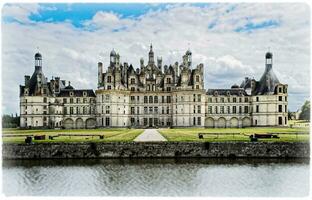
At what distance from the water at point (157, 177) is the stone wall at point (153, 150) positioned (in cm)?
84

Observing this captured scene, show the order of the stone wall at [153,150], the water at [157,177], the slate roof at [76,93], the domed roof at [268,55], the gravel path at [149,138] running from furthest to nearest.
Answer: the slate roof at [76,93] → the domed roof at [268,55] → the gravel path at [149,138] → the stone wall at [153,150] → the water at [157,177]

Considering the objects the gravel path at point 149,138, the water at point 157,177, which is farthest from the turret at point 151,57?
the water at point 157,177

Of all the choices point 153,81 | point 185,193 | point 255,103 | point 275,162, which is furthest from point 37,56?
point 185,193

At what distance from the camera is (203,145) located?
27969 mm

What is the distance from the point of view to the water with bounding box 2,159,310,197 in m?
19.1

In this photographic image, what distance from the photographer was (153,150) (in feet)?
91.1

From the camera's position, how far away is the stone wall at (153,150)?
91.0ft

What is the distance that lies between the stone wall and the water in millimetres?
838

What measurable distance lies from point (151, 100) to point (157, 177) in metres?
32.1

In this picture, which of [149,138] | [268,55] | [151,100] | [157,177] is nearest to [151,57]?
[151,100]

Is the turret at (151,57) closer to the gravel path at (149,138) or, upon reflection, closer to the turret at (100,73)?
the turret at (100,73)

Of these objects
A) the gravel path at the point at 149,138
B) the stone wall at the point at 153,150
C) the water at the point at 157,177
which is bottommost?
the water at the point at 157,177

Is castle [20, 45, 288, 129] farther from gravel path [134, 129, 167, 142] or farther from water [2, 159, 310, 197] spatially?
water [2, 159, 310, 197]

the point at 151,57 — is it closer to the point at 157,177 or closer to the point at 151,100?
the point at 151,100
